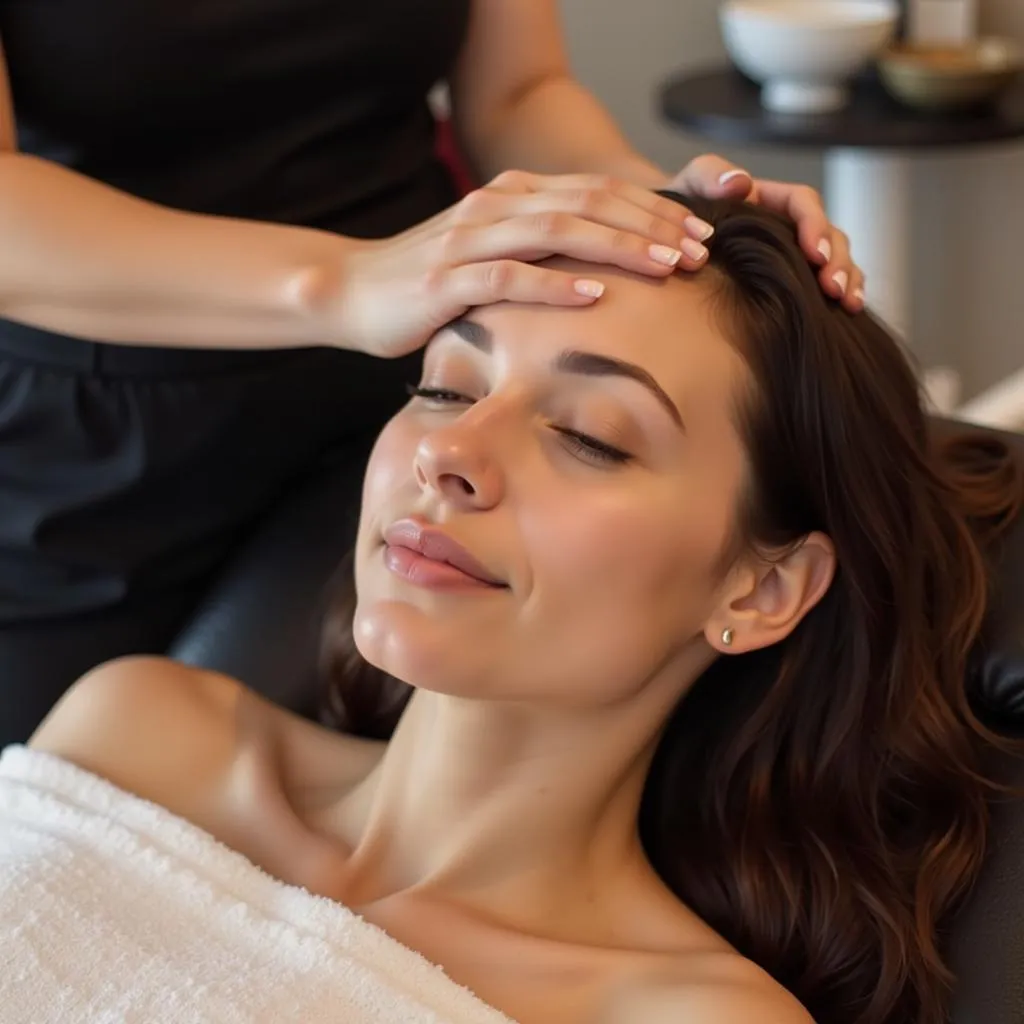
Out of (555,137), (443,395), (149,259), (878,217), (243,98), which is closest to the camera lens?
(443,395)

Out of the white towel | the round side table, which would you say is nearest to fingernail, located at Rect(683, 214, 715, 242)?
the white towel

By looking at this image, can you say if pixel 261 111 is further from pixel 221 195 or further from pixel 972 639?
pixel 972 639

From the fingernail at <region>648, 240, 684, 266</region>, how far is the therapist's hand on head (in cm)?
14

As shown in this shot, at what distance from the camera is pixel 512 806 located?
119cm

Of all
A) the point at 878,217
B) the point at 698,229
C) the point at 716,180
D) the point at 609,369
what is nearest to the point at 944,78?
the point at 878,217

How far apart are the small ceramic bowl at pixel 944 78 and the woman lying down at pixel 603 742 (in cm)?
115


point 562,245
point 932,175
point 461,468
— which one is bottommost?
point 932,175

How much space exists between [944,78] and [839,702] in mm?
1361

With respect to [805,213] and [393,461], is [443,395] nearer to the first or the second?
[393,461]

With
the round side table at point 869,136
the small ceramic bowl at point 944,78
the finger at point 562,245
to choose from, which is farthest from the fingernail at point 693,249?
the small ceramic bowl at point 944,78

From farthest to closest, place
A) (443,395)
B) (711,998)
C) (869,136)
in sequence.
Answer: (869,136) < (443,395) < (711,998)

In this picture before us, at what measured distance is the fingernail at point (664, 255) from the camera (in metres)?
1.09

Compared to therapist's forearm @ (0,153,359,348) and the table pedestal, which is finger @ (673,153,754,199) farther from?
the table pedestal

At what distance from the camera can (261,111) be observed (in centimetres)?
141
